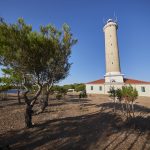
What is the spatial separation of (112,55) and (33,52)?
4262cm

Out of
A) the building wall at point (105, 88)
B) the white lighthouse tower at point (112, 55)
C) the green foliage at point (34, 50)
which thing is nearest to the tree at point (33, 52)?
the green foliage at point (34, 50)

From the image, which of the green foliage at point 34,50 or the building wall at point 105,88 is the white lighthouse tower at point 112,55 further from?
the green foliage at point 34,50

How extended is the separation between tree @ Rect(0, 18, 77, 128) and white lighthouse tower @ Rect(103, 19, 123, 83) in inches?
1516

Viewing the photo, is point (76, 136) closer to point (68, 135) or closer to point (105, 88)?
point (68, 135)

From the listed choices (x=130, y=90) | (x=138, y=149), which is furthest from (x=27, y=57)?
(x=130, y=90)

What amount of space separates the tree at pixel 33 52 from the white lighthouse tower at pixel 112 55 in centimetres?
3851

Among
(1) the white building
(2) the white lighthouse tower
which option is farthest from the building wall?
(2) the white lighthouse tower

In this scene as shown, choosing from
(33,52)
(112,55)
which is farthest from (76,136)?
(112,55)

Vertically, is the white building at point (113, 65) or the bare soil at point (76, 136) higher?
the white building at point (113, 65)

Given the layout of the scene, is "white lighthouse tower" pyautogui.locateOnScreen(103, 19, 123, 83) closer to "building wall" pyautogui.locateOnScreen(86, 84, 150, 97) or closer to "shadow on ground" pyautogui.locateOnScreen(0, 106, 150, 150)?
"building wall" pyautogui.locateOnScreen(86, 84, 150, 97)

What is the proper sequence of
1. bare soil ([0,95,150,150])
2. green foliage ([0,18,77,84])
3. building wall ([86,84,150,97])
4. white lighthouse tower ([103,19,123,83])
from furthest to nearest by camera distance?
building wall ([86,84,150,97]), white lighthouse tower ([103,19,123,83]), green foliage ([0,18,77,84]), bare soil ([0,95,150,150])

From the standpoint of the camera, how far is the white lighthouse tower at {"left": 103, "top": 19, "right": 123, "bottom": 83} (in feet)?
186

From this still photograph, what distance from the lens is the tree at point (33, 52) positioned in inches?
648

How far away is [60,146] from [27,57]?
8.36 metres
